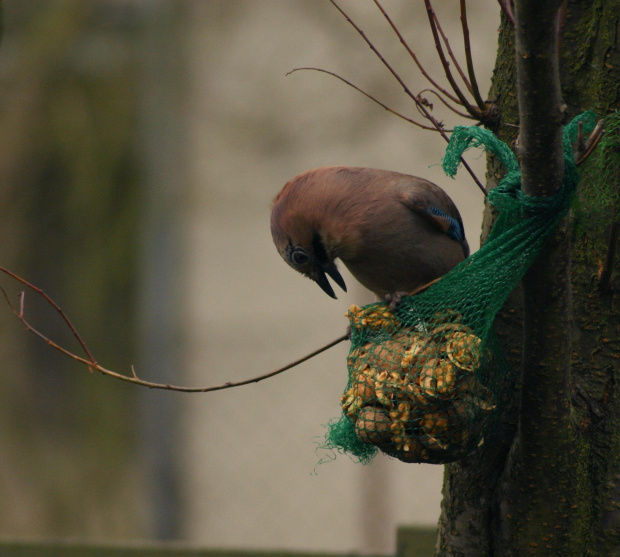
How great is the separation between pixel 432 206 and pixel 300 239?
60cm

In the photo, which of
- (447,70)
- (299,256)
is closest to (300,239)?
(299,256)

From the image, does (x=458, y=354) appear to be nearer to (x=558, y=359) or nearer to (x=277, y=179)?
(x=558, y=359)

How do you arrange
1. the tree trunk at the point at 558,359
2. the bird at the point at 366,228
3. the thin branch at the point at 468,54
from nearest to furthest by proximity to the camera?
the tree trunk at the point at 558,359
the thin branch at the point at 468,54
the bird at the point at 366,228

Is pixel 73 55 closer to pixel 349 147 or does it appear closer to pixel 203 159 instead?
pixel 203 159

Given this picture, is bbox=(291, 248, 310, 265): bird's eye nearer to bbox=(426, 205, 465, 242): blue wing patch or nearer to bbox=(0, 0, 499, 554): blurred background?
bbox=(426, 205, 465, 242): blue wing patch

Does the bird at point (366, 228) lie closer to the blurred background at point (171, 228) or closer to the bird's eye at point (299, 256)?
the bird's eye at point (299, 256)

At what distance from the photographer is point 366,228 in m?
3.43

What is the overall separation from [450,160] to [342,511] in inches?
184

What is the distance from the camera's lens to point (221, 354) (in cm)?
708

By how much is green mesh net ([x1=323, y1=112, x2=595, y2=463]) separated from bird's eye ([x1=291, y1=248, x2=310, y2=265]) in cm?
102

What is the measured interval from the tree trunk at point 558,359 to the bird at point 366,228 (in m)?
0.69

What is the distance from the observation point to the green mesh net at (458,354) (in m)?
2.21

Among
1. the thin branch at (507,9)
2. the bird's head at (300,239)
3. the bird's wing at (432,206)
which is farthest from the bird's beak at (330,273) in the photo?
the thin branch at (507,9)

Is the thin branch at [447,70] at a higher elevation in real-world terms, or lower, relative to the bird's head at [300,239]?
higher
